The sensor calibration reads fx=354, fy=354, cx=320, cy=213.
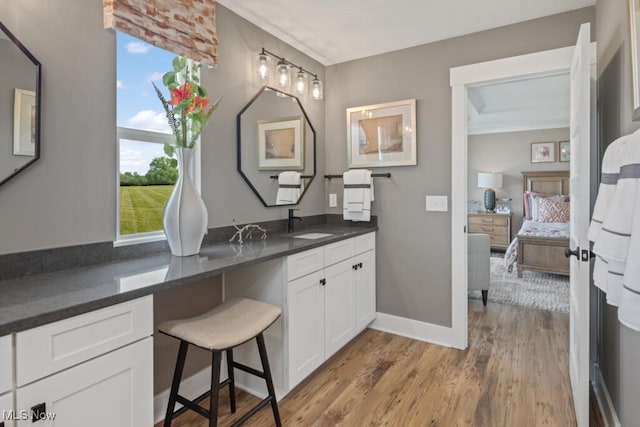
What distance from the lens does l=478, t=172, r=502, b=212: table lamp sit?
6.53 meters

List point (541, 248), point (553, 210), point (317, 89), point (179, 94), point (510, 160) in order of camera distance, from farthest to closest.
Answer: point (510, 160)
point (553, 210)
point (541, 248)
point (317, 89)
point (179, 94)

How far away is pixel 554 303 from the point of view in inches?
145

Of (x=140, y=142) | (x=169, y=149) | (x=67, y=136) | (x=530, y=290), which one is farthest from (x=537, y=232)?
(x=67, y=136)

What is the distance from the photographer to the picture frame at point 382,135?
9.50ft

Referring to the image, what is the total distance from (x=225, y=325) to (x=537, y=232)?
458cm

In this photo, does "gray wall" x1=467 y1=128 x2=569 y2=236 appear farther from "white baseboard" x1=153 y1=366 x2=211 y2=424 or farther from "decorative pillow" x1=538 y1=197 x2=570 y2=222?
"white baseboard" x1=153 y1=366 x2=211 y2=424

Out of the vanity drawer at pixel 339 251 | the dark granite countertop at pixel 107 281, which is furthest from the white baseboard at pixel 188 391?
the vanity drawer at pixel 339 251

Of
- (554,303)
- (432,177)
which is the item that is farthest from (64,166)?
(554,303)

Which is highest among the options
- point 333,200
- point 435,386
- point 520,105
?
point 520,105

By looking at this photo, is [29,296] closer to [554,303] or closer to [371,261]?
[371,261]

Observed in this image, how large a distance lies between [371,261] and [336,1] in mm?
1913

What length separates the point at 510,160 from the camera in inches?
262

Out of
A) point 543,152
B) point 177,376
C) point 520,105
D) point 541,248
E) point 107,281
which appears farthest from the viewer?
point 543,152

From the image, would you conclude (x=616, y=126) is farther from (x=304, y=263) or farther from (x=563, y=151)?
(x=563, y=151)
